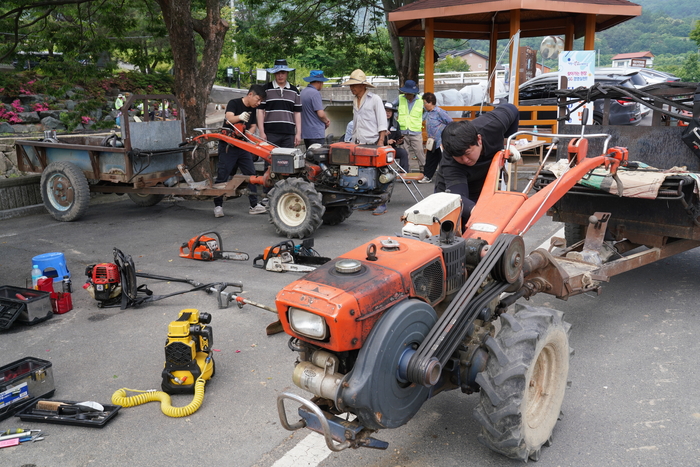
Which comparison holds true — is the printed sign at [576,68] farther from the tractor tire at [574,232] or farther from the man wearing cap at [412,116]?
the tractor tire at [574,232]

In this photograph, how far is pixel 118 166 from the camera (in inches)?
361

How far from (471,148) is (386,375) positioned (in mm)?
2283

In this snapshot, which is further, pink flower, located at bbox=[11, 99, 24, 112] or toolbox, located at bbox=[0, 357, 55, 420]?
pink flower, located at bbox=[11, 99, 24, 112]

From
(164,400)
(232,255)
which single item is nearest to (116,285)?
(232,255)

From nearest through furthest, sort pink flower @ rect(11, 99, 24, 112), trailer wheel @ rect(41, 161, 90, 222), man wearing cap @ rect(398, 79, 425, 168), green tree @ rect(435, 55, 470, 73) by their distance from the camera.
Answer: trailer wheel @ rect(41, 161, 90, 222), man wearing cap @ rect(398, 79, 425, 168), pink flower @ rect(11, 99, 24, 112), green tree @ rect(435, 55, 470, 73)

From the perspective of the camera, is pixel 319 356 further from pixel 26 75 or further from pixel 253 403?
pixel 26 75

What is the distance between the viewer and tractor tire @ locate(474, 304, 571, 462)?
2971mm

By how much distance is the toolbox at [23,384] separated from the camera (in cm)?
374

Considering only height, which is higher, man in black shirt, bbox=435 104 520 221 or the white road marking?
man in black shirt, bbox=435 104 520 221

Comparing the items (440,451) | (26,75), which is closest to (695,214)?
(440,451)

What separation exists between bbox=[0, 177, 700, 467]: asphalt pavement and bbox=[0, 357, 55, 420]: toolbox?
102mm

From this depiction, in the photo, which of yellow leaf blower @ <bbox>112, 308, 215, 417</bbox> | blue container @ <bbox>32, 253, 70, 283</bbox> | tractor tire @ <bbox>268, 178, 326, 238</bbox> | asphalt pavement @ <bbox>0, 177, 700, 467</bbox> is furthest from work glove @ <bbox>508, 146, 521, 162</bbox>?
blue container @ <bbox>32, 253, 70, 283</bbox>

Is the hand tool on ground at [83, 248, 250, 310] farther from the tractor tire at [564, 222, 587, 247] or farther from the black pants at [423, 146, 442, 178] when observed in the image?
the black pants at [423, 146, 442, 178]

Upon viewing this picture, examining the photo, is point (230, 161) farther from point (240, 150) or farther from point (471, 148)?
point (471, 148)
